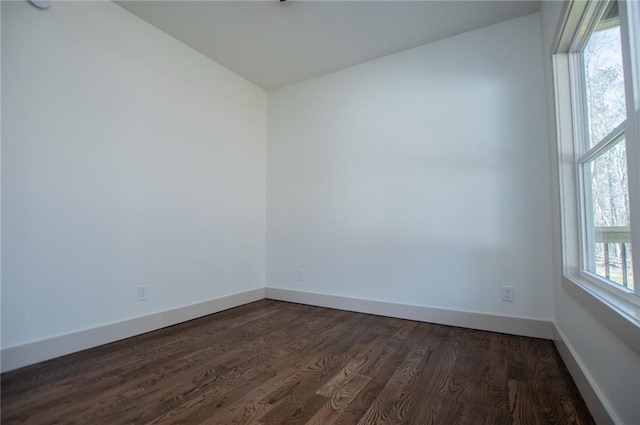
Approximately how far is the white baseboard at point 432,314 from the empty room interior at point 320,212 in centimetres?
2

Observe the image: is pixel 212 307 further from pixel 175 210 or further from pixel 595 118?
pixel 595 118

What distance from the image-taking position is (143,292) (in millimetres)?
2473

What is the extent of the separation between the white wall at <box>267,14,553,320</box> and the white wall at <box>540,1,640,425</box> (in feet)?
0.64

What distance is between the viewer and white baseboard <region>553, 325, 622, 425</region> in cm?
118

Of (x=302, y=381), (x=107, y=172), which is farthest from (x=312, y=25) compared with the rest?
(x=302, y=381)

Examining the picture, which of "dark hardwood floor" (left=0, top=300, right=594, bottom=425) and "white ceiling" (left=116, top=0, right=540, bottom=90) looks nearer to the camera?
"dark hardwood floor" (left=0, top=300, right=594, bottom=425)

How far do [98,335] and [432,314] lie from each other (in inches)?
103

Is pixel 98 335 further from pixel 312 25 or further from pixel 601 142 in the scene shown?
pixel 601 142

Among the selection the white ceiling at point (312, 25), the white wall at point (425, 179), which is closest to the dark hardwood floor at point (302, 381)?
the white wall at point (425, 179)

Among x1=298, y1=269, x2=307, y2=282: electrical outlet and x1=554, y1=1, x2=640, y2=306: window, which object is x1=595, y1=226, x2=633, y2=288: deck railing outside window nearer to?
x1=554, y1=1, x2=640, y2=306: window

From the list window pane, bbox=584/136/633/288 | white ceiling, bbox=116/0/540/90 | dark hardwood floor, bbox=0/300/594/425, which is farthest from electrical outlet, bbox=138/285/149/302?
window pane, bbox=584/136/633/288

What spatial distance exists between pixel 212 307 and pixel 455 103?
2972 millimetres

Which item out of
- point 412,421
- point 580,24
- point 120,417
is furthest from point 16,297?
point 580,24

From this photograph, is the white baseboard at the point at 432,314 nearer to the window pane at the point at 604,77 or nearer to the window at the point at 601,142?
the window at the point at 601,142
